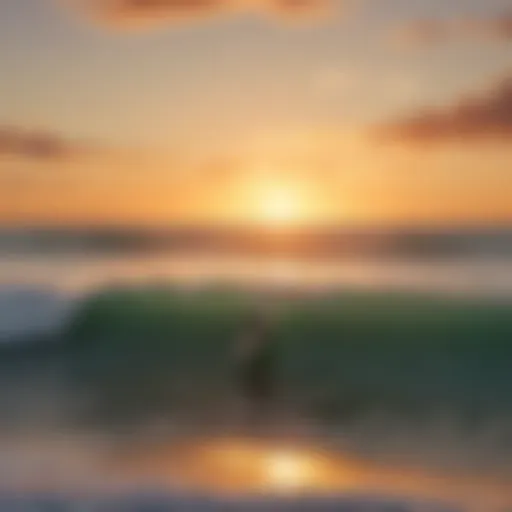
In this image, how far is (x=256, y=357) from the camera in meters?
1.98

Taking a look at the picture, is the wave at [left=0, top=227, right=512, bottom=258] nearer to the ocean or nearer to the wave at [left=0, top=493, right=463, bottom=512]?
the ocean

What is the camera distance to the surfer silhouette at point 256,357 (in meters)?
1.87

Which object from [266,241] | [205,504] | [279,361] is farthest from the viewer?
[279,361]

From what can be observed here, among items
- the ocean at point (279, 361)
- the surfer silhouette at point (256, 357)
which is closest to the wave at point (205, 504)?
the ocean at point (279, 361)

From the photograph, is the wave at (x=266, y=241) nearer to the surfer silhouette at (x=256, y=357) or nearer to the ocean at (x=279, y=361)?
the ocean at (x=279, y=361)

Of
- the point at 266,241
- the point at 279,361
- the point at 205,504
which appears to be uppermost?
the point at 266,241

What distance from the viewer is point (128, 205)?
1.67 m

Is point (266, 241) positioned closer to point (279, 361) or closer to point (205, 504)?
point (279, 361)

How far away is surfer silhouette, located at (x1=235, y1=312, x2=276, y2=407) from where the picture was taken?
1868mm

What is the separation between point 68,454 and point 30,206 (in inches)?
17.3

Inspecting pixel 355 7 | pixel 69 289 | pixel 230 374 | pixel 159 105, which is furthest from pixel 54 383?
pixel 355 7

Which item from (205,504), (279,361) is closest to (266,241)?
(279,361)

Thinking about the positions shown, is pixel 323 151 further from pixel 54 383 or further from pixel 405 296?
pixel 54 383

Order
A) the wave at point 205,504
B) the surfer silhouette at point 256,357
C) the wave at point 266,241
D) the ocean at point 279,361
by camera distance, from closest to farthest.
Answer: the wave at point 205,504
the ocean at point 279,361
the wave at point 266,241
the surfer silhouette at point 256,357
